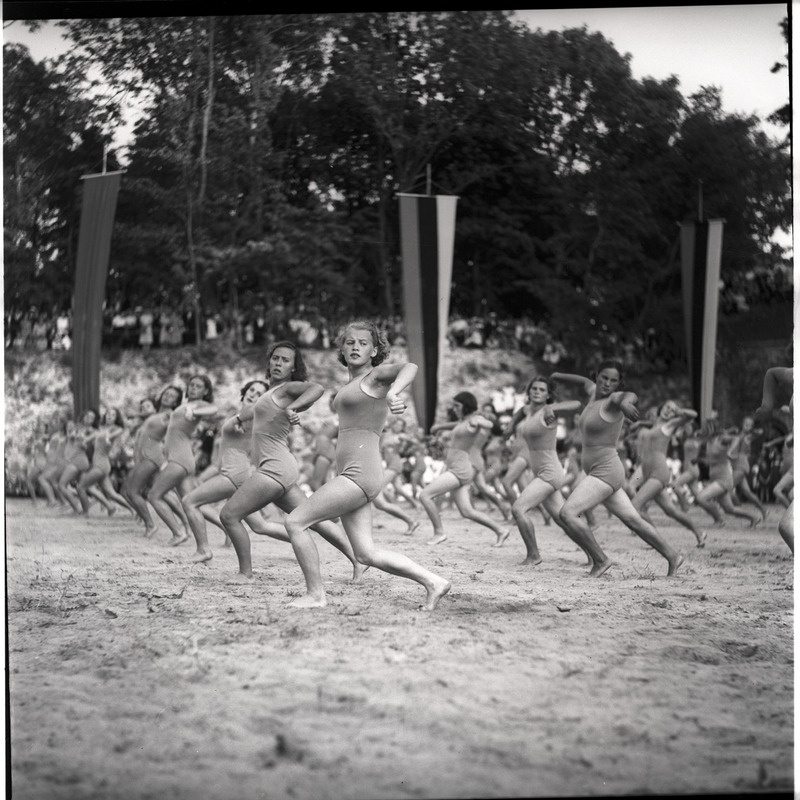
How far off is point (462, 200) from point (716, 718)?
9.12 metres

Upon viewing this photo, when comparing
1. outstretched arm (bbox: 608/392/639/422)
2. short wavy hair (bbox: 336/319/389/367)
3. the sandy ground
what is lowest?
the sandy ground

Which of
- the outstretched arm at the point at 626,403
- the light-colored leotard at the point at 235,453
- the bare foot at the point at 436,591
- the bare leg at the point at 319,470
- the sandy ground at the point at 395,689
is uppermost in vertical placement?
the outstretched arm at the point at 626,403

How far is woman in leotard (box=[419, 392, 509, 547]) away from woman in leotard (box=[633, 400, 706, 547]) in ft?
4.88

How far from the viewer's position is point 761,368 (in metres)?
13.1

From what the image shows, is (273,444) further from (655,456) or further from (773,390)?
(655,456)

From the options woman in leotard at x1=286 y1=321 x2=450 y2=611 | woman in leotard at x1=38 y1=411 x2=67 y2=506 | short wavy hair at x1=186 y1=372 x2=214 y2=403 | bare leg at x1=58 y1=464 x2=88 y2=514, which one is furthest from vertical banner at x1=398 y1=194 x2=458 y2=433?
woman in leotard at x1=286 y1=321 x2=450 y2=611

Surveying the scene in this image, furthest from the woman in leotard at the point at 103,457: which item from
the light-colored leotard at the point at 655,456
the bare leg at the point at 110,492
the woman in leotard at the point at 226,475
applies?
the light-colored leotard at the point at 655,456

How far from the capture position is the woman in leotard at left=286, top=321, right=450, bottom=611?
713 centimetres

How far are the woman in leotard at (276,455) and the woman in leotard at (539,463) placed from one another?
2003 millimetres

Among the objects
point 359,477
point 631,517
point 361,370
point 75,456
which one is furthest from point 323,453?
point 359,477

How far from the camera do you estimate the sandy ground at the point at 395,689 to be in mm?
5863

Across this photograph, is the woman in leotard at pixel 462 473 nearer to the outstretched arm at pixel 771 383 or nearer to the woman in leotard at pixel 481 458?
the woman in leotard at pixel 481 458

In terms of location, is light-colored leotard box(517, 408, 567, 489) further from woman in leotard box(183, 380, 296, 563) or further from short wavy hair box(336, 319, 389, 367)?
short wavy hair box(336, 319, 389, 367)

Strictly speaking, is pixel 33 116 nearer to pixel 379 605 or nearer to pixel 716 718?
pixel 379 605
